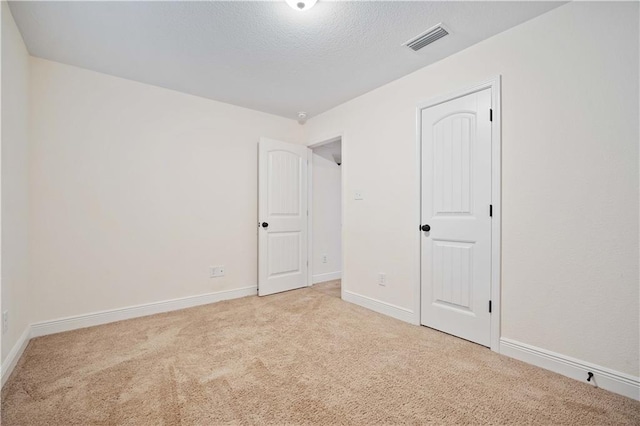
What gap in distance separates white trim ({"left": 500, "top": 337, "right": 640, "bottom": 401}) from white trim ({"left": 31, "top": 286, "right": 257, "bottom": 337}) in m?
2.83

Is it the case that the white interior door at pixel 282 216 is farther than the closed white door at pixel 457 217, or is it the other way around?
the white interior door at pixel 282 216

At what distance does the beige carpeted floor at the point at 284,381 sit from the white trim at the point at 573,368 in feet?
0.19

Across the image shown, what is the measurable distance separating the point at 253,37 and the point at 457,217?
221cm

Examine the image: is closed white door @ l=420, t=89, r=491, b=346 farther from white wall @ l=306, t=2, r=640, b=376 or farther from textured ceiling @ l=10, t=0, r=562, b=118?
textured ceiling @ l=10, t=0, r=562, b=118

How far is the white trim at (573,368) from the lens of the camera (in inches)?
62.2

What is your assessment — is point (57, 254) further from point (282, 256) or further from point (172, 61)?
point (282, 256)

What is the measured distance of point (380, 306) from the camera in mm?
2982

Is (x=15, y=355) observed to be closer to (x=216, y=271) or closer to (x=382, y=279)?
(x=216, y=271)

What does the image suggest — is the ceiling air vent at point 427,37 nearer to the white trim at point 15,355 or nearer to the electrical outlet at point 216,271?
the electrical outlet at point 216,271

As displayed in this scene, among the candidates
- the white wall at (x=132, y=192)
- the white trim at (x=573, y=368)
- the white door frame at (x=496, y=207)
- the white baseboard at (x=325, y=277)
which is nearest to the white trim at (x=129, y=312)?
the white wall at (x=132, y=192)

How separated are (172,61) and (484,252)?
10.3ft

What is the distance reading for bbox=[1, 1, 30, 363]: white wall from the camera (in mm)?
1819

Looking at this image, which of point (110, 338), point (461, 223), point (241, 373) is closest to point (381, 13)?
point (461, 223)

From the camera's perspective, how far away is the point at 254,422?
1384mm
